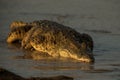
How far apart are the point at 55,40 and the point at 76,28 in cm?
365

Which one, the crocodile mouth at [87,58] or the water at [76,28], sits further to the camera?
the crocodile mouth at [87,58]

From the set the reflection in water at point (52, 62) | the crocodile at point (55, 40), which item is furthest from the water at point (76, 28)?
the crocodile at point (55, 40)

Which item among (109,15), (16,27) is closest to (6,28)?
(16,27)

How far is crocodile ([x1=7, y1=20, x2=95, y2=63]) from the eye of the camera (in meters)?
13.2

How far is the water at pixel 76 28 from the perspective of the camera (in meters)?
11.5

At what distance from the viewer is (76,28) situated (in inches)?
691

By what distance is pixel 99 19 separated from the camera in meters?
19.3

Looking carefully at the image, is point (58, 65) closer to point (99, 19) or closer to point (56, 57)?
point (56, 57)

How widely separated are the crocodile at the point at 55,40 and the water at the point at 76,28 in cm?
28

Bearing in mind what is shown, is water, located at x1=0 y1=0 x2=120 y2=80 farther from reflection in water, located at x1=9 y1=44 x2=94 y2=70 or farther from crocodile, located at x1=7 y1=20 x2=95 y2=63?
crocodile, located at x1=7 y1=20 x2=95 y2=63

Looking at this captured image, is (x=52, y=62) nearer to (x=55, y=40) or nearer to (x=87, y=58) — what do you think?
(x=87, y=58)

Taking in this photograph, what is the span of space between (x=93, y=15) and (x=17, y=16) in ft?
9.17

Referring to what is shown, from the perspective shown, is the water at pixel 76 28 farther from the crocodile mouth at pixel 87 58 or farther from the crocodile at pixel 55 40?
the crocodile at pixel 55 40

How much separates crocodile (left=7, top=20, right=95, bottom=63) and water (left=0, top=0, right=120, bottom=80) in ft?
0.93
